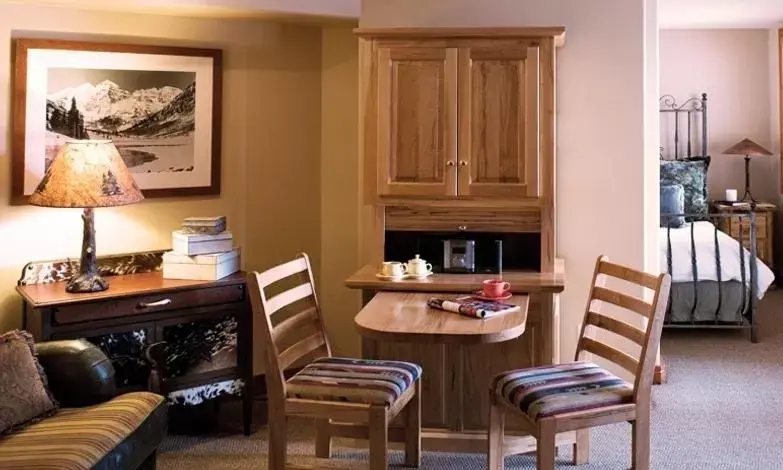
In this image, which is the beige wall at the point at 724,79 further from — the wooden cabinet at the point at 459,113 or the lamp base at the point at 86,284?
the lamp base at the point at 86,284

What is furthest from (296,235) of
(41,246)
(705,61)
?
(705,61)

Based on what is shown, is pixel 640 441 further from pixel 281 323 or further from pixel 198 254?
pixel 198 254

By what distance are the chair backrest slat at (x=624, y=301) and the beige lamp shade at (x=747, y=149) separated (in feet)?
15.5

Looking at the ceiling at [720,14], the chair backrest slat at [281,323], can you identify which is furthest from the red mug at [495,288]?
the ceiling at [720,14]

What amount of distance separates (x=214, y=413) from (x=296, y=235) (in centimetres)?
98

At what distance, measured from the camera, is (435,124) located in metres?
3.36

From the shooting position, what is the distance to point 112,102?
3570mm

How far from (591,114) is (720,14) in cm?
353

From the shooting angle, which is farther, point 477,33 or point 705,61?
point 705,61

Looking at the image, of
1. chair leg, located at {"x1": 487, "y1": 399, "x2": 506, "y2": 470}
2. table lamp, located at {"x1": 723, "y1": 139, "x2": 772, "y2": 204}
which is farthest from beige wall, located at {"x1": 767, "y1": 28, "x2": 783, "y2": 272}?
chair leg, located at {"x1": 487, "y1": 399, "x2": 506, "y2": 470}

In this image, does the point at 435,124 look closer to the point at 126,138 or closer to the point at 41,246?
the point at 126,138

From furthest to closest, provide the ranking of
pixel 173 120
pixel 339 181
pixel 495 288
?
pixel 339 181
pixel 173 120
pixel 495 288

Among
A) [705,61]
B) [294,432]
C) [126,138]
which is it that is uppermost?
[705,61]

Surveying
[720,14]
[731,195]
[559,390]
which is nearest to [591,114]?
[559,390]
